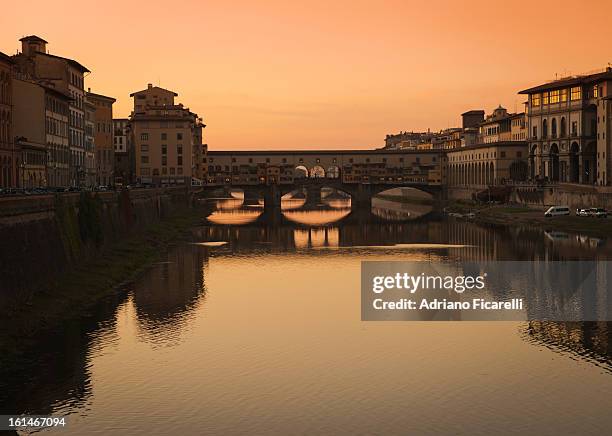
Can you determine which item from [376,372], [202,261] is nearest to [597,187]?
[202,261]

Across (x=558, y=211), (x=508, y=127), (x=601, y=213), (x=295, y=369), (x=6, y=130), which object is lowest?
(x=295, y=369)

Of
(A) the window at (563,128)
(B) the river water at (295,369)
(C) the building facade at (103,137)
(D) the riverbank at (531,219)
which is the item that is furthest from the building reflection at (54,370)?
(A) the window at (563,128)

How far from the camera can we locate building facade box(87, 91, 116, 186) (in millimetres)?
135750

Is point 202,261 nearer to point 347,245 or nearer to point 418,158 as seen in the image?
point 347,245

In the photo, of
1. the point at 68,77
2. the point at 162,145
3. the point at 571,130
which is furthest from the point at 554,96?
the point at 68,77

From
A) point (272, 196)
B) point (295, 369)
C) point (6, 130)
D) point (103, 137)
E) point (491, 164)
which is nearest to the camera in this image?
point (295, 369)

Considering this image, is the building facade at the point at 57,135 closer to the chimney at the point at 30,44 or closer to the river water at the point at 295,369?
the chimney at the point at 30,44

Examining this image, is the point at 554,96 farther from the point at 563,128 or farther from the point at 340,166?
the point at 340,166

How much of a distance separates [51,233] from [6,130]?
88.5ft

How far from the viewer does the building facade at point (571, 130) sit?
12106 cm

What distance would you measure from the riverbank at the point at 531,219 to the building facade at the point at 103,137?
5833 cm

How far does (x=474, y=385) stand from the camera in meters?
34.2

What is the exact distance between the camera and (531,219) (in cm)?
10894

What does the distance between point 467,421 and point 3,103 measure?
57424 millimetres
